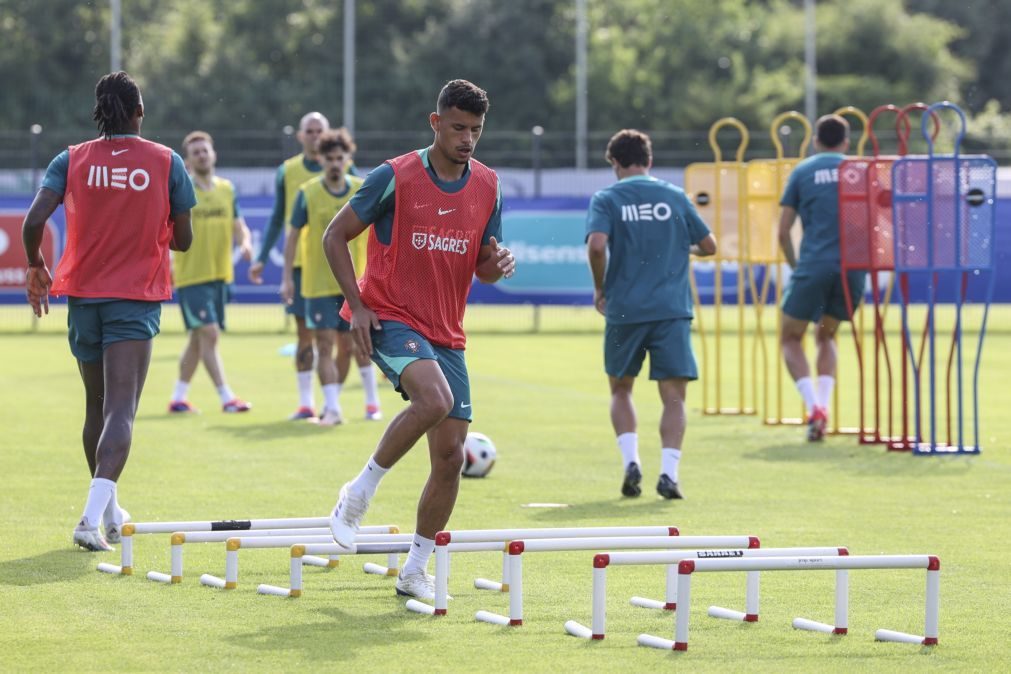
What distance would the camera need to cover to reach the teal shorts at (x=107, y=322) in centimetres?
812

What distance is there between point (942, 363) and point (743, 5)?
42.5 metres

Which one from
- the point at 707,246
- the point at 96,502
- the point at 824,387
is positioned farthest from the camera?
the point at 824,387

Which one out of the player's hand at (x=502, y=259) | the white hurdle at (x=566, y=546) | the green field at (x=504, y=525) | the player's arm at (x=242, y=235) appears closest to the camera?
the green field at (x=504, y=525)

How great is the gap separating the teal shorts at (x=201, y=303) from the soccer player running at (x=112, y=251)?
6714mm

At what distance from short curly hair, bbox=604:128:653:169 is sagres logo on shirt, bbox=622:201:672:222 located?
0.81ft

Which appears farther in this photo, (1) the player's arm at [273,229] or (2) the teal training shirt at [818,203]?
(1) the player's arm at [273,229]

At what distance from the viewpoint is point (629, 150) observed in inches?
413

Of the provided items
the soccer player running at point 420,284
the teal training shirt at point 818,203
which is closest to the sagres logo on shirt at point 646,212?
the teal training shirt at point 818,203

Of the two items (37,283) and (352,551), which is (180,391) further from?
(352,551)

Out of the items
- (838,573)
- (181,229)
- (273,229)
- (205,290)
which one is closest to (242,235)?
(205,290)

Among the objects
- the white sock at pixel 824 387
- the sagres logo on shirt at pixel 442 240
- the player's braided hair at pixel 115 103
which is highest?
the player's braided hair at pixel 115 103

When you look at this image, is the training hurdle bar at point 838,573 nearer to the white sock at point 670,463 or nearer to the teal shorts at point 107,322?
the teal shorts at point 107,322

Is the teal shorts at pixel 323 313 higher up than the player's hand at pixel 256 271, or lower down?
lower down

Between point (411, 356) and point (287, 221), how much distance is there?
7446mm
